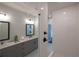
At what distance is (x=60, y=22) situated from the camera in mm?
2193

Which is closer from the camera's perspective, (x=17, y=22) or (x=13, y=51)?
(x=13, y=51)

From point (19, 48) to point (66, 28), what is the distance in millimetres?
1008

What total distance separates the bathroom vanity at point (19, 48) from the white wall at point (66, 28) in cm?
55

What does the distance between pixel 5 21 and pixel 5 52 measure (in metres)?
0.51

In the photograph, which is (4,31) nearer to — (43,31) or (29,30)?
(29,30)

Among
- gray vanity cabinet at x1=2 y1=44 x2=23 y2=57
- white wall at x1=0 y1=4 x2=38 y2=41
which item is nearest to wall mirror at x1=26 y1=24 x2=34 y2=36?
white wall at x1=0 y1=4 x2=38 y2=41

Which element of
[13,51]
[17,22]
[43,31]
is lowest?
[13,51]

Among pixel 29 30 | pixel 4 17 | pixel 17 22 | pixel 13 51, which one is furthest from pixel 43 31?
pixel 4 17

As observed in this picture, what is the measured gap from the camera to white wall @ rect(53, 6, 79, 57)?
214cm

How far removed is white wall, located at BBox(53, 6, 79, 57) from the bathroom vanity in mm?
550

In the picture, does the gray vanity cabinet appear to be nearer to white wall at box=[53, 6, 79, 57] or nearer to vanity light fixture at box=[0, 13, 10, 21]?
vanity light fixture at box=[0, 13, 10, 21]

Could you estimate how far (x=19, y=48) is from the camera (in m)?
1.87

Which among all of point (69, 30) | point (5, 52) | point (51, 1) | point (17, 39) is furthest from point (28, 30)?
point (69, 30)

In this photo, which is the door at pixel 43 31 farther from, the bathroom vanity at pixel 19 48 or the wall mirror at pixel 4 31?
the wall mirror at pixel 4 31
